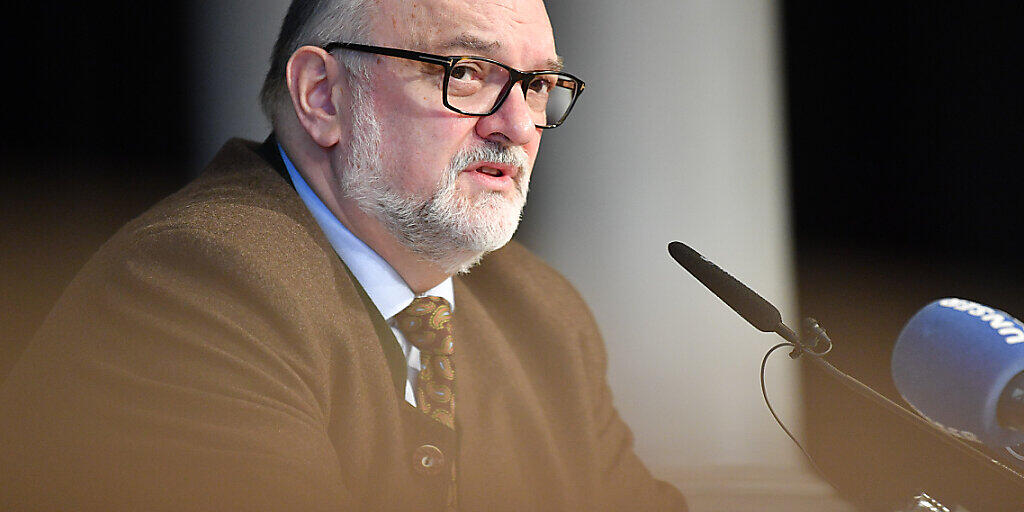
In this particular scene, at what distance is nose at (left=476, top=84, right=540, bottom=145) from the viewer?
1.18 metres

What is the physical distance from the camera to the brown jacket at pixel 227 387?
86 centimetres

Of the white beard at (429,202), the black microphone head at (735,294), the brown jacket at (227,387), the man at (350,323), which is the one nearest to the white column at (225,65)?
the man at (350,323)

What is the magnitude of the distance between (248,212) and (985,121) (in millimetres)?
1550

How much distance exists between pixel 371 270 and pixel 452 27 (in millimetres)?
358

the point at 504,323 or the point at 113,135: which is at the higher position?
the point at 113,135

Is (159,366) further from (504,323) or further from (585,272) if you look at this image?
(585,272)

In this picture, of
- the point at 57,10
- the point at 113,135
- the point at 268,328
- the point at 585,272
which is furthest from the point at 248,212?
the point at 585,272

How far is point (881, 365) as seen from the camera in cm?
190

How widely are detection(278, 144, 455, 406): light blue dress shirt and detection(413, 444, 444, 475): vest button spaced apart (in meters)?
0.08

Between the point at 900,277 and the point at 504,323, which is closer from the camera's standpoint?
the point at 504,323

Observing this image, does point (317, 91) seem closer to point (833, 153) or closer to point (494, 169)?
point (494, 169)

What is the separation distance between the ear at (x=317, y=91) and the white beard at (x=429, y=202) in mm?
33

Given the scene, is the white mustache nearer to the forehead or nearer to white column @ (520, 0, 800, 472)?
the forehead

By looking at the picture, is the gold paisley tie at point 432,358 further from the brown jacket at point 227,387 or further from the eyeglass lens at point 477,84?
the eyeglass lens at point 477,84
